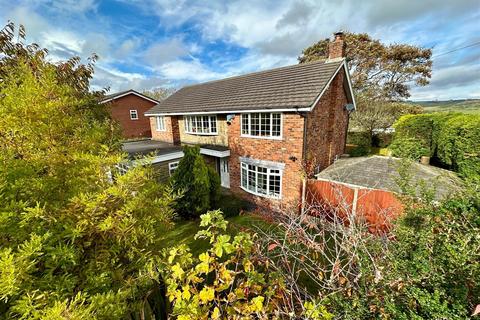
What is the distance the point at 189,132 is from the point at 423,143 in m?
17.4

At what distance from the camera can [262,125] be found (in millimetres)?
11719

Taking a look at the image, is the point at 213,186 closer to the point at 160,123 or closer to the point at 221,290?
the point at 221,290

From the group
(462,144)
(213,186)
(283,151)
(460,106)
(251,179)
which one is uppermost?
(460,106)

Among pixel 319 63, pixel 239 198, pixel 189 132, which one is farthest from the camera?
pixel 189 132

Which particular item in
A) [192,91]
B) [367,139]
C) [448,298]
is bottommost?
[367,139]

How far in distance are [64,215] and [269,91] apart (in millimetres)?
11598

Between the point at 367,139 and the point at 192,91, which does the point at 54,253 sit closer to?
the point at 192,91

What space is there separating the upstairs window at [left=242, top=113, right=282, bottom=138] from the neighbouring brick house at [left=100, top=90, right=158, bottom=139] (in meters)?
23.6

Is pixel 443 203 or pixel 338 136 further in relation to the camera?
pixel 338 136

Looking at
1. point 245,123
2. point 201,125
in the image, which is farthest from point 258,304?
point 201,125

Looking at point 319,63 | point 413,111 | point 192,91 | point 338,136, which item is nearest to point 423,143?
point 338,136

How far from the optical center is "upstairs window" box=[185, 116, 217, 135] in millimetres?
14967

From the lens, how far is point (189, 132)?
17.4 meters

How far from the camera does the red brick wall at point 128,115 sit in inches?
1172
